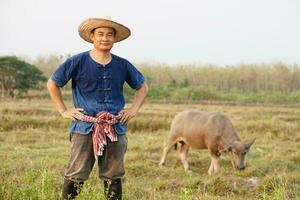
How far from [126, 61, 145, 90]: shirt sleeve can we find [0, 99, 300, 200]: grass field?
93 cm

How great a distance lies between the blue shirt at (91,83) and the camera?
3947 millimetres

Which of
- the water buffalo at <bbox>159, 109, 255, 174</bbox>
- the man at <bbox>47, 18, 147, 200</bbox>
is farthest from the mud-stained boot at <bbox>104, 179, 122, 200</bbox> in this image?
the water buffalo at <bbox>159, 109, 255, 174</bbox>

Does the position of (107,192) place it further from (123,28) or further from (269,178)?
(269,178)

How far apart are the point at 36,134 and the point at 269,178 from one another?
6.91m

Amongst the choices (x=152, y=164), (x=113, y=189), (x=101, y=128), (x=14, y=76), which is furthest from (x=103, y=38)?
(x=14, y=76)

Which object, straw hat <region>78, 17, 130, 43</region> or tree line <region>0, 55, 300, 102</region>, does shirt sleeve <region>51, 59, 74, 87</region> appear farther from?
tree line <region>0, 55, 300, 102</region>

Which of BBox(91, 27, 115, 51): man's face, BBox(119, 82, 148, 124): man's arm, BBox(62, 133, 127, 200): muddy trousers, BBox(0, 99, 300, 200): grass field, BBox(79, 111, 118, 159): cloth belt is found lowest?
BBox(0, 99, 300, 200): grass field

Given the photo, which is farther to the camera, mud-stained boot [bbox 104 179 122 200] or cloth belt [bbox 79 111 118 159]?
mud-stained boot [bbox 104 179 122 200]

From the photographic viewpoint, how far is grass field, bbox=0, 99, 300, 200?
455 cm

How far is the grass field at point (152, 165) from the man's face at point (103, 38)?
1.08 metres

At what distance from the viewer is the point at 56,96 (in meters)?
4.02

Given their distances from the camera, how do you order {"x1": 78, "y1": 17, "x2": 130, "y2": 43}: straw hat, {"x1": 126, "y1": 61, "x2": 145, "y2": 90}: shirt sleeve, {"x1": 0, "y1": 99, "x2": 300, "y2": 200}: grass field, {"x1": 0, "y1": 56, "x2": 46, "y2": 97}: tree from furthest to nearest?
{"x1": 0, "y1": 56, "x2": 46, "y2": 97}: tree → {"x1": 0, "y1": 99, "x2": 300, "y2": 200}: grass field → {"x1": 126, "y1": 61, "x2": 145, "y2": 90}: shirt sleeve → {"x1": 78, "y1": 17, "x2": 130, "y2": 43}: straw hat

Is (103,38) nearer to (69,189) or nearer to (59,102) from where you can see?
(59,102)

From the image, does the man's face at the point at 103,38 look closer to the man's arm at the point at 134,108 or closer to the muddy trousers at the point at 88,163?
the man's arm at the point at 134,108
